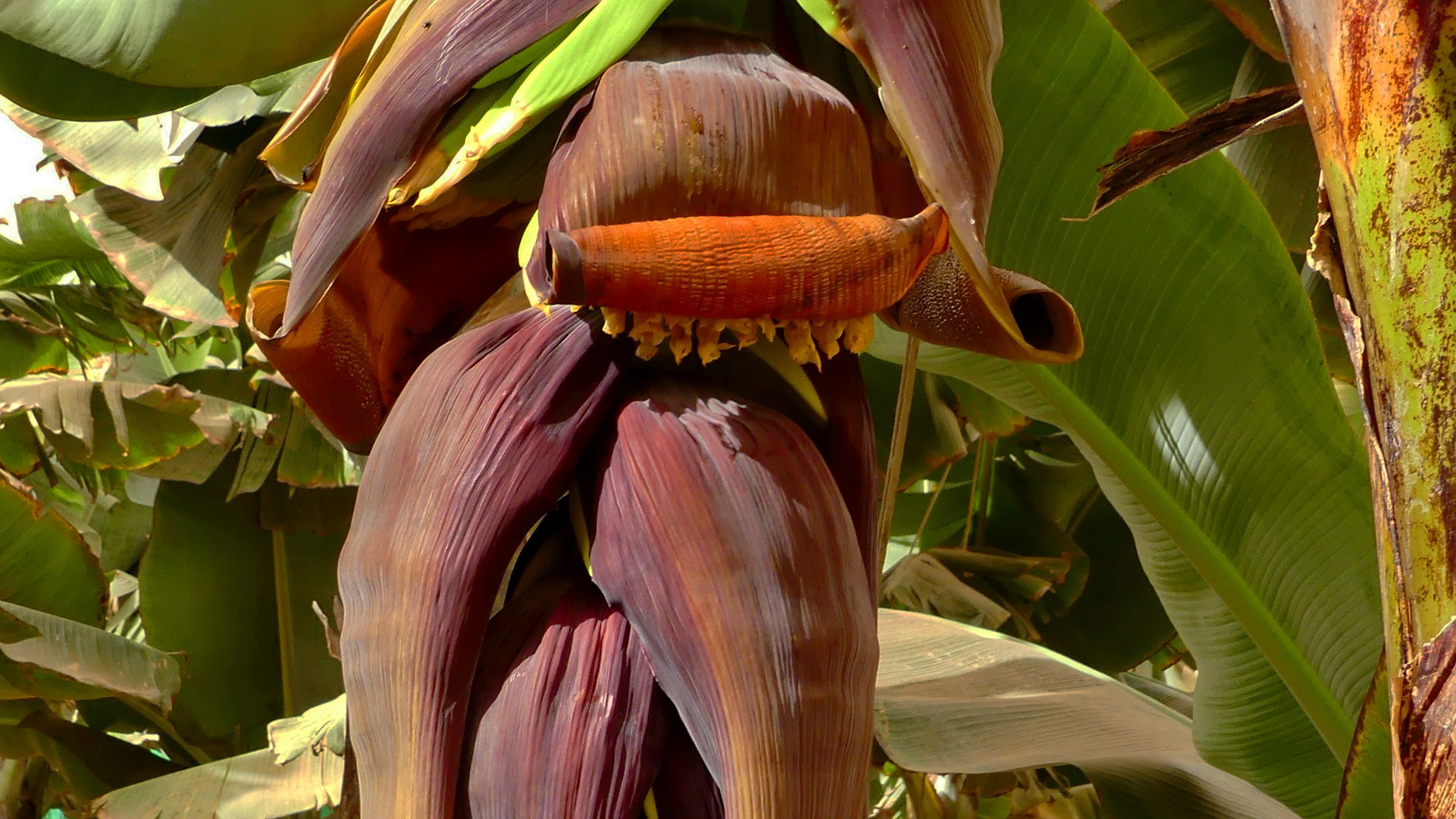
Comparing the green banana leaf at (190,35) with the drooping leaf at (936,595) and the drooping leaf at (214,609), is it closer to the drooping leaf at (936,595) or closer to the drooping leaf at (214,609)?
the drooping leaf at (936,595)

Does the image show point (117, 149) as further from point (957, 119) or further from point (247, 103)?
point (957, 119)

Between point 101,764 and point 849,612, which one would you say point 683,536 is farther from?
point 101,764

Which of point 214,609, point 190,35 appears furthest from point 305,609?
point 190,35

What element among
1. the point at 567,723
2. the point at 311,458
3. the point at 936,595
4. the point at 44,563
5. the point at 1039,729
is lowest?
the point at 44,563

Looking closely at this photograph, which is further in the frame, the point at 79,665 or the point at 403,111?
the point at 79,665

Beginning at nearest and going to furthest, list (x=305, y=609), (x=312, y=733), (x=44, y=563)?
(x=312, y=733)
(x=44, y=563)
(x=305, y=609)

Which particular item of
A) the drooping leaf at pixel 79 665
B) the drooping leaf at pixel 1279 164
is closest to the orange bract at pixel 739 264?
the drooping leaf at pixel 1279 164

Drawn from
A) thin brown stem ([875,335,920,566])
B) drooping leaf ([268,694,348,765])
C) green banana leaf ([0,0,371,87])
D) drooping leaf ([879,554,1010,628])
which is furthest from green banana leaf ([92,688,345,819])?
thin brown stem ([875,335,920,566])
